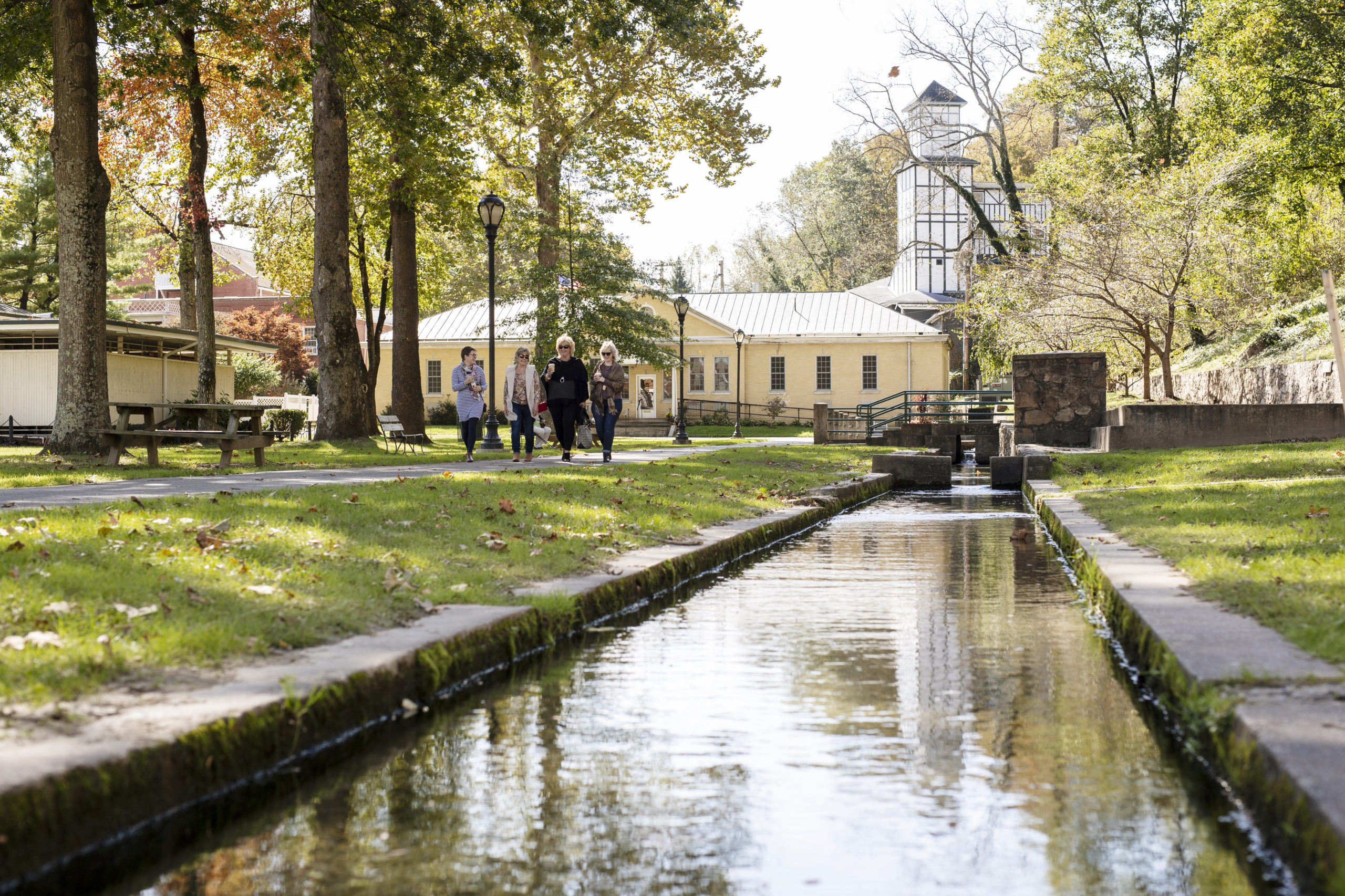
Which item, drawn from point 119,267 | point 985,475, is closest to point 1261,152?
point 985,475

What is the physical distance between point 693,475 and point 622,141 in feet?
62.9

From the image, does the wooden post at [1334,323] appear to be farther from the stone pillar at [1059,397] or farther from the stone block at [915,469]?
the stone pillar at [1059,397]

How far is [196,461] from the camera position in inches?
752

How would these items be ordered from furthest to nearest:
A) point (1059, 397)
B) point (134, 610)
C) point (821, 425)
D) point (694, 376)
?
point (694, 376)
point (821, 425)
point (1059, 397)
point (134, 610)

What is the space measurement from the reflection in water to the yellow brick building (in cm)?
4353

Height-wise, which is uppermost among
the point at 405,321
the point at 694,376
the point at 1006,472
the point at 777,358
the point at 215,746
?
the point at 777,358

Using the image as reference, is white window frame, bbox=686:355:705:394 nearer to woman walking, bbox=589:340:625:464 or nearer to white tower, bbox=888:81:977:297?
white tower, bbox=888:81:977:297

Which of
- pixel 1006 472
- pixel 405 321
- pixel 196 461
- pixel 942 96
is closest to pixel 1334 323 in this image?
pixel 1006 472

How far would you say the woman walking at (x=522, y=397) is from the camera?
1909cm

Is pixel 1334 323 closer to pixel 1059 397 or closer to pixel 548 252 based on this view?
pixel 1059 397

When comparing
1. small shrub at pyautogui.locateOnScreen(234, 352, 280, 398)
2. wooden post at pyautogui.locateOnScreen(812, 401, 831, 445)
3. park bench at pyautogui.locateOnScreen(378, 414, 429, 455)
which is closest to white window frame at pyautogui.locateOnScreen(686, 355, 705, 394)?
small shrub at pyautogui.locateOnScreen(234, 352, 280, 398)

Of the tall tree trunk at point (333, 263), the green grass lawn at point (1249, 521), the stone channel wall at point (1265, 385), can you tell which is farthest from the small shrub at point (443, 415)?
the green grass lawn at point (1249, 521)

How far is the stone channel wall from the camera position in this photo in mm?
18781

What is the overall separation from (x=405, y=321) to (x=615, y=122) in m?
8.13
